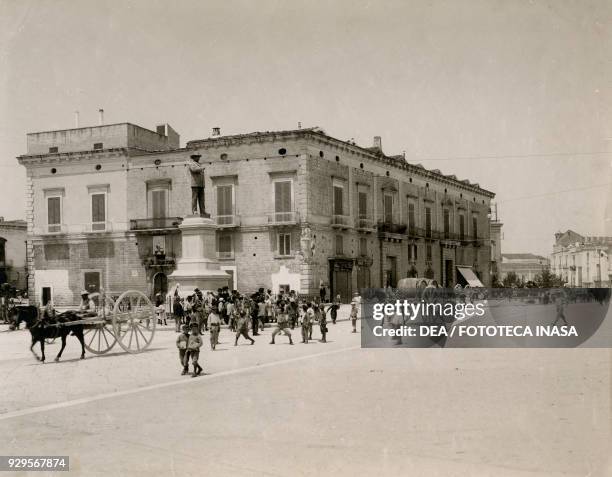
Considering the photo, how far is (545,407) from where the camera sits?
328 inches

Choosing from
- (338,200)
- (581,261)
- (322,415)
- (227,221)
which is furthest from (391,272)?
(322,415)

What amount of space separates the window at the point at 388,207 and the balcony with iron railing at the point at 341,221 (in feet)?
13.2

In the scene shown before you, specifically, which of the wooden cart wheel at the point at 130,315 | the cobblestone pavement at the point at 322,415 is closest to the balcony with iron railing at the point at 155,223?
the wooden cart wheel at the point at 130,315

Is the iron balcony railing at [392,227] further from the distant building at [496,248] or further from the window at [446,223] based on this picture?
the distant building at [496,248]

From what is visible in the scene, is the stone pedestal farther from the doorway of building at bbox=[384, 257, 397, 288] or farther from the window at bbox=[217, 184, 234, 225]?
the doorway of building at bbox=[384, 257, 397, 288]

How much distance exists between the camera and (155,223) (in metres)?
37.3

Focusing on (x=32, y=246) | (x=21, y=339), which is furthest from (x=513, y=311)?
(x=32, y=246)

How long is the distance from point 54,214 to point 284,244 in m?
13.3

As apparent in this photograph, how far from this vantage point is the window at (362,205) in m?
38.9

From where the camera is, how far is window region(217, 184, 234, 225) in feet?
119

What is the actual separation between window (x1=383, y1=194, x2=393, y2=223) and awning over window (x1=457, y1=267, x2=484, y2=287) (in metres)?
10.8

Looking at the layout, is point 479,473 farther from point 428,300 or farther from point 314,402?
point 428,300

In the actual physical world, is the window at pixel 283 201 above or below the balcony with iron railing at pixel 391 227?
above

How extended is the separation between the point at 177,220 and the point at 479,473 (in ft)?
105
